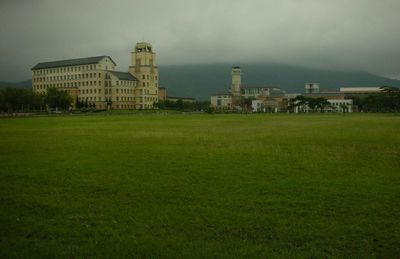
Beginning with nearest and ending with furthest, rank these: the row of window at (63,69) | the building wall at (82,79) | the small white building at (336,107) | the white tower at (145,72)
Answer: the building wall at (82,79) → the row of window at (63,69) → the small white building at (336,107) → the white tower at (145,72)

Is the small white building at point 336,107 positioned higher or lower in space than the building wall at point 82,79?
lower

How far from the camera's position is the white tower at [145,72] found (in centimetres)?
17184

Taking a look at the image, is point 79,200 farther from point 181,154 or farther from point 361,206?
point 181,154

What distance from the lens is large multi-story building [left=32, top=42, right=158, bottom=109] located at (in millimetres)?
163250

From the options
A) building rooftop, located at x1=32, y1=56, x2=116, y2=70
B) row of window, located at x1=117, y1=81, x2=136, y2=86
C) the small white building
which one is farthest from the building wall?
the small white building

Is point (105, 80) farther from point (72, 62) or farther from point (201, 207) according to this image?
point (201, 207)

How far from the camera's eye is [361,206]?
387 inches

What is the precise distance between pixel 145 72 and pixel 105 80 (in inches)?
713

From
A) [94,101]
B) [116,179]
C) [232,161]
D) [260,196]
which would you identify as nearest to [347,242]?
[260,196]

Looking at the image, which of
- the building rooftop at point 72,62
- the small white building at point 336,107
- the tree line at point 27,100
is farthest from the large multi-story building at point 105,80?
the small white building at point 336,107

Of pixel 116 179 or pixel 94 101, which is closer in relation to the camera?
pixel 116 179

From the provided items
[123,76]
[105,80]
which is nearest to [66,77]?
[105,80]

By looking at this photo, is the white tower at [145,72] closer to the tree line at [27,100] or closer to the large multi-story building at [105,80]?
the large multi-story building at [105,80]

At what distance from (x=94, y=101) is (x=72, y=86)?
560 inches
